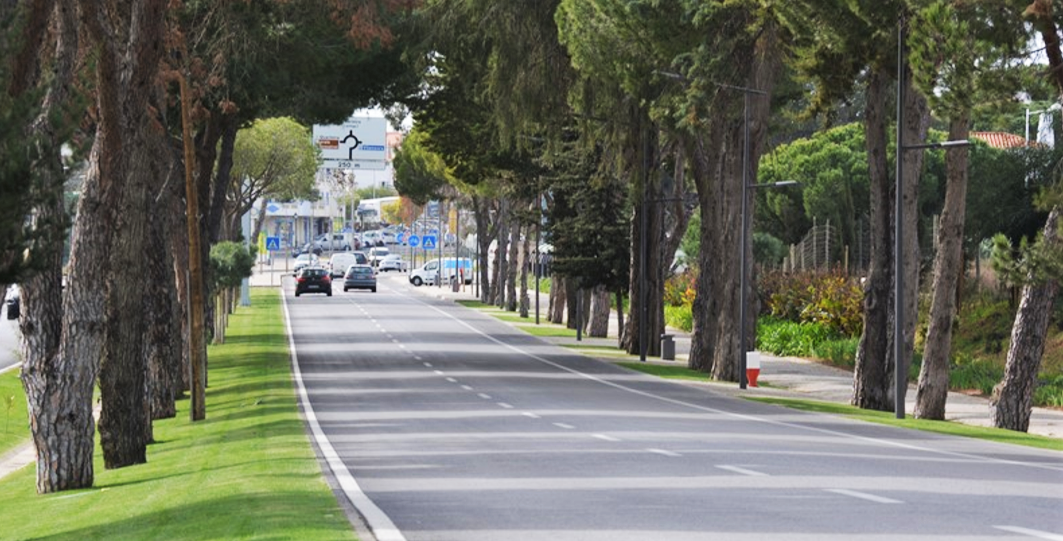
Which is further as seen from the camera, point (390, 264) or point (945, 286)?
point (390, 264)

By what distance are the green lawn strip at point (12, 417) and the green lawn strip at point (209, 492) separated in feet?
13.3

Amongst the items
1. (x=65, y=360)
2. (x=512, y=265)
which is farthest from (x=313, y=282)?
(x=65, y=360)

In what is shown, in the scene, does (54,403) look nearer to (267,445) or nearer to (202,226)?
(267,445)

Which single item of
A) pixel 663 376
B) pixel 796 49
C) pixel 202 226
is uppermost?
pixel 796 49

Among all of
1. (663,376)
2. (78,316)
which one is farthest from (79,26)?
(663,376)

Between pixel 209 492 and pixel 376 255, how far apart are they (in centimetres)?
15777

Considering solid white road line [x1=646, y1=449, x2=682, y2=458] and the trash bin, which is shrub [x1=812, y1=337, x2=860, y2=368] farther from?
solid white road line [x1=646, y1=449, x2=682, y2=458]

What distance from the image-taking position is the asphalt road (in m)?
15.1

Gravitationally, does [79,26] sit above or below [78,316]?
above

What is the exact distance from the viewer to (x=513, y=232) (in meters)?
93.8

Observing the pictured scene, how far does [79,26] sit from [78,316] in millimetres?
5443

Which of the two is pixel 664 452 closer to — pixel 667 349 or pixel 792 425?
pixel 792 425

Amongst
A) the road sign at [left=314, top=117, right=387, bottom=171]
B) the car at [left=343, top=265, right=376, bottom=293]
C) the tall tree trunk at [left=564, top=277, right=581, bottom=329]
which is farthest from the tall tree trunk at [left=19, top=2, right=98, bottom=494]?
the car at [left=343, top=265, right=376, bottom=293]

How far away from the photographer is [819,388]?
49875 mm
